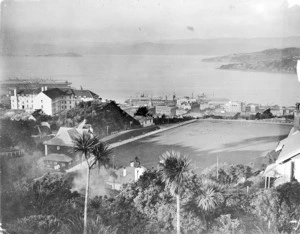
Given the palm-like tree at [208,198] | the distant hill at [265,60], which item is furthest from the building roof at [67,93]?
the palm-like tree at [208,198]

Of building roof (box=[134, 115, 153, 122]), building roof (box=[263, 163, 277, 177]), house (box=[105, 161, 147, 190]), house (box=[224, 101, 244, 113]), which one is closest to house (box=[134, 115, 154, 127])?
building roof (box=[134, 115, 153, 122])

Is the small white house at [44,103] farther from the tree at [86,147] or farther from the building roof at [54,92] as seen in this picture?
the tree at [86,147]

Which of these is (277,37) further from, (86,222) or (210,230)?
(86,222)

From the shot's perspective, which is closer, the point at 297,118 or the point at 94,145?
the point at 94,145

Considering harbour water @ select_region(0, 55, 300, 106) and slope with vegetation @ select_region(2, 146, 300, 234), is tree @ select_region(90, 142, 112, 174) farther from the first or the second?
harbour water @ select_region(0, 55, 300, 106)

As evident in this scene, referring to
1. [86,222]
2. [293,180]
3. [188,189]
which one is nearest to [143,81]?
[188,189]
